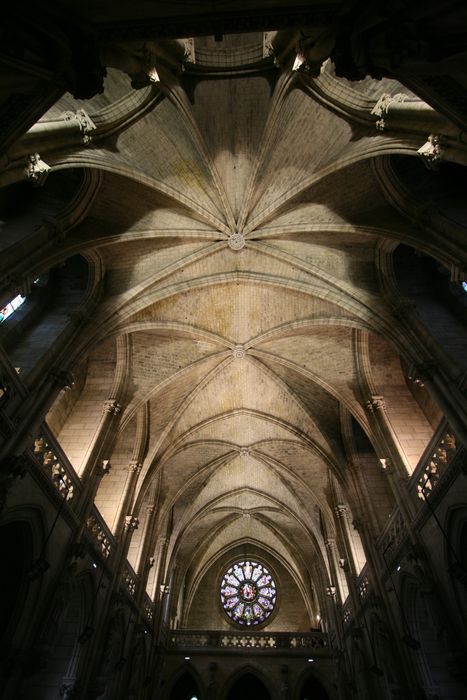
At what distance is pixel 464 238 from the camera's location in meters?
8.04

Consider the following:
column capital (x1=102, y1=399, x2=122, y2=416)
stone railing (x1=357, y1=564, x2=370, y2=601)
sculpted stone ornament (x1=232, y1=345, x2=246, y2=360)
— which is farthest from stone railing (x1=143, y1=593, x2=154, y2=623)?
sculpted stone ornament (x1=232, y1=345, x2=246, y2=360)

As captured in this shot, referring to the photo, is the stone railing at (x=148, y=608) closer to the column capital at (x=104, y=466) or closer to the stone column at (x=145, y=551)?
the stone column at (x=145, y=551)

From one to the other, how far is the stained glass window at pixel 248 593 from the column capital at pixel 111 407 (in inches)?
604

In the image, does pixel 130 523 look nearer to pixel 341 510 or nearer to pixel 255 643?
pixel 341 510

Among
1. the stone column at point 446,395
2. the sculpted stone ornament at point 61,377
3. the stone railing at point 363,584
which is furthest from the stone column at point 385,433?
the sculpted stone ornament at point 61,377

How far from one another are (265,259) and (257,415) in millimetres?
7696

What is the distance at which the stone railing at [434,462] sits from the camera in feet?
28.5

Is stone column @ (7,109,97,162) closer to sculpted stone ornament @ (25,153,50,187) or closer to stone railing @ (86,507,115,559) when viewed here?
sculpted stone ornament @ (25,153,50,187)

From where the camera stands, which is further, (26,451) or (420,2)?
(26,451)

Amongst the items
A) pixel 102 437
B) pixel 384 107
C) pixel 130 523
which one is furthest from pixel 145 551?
pixel 384 107

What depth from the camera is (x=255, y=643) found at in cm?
1856

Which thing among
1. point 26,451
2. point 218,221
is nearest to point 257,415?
point 218,221

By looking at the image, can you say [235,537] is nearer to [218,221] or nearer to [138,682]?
[138,682]

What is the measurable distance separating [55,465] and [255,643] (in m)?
14.5
